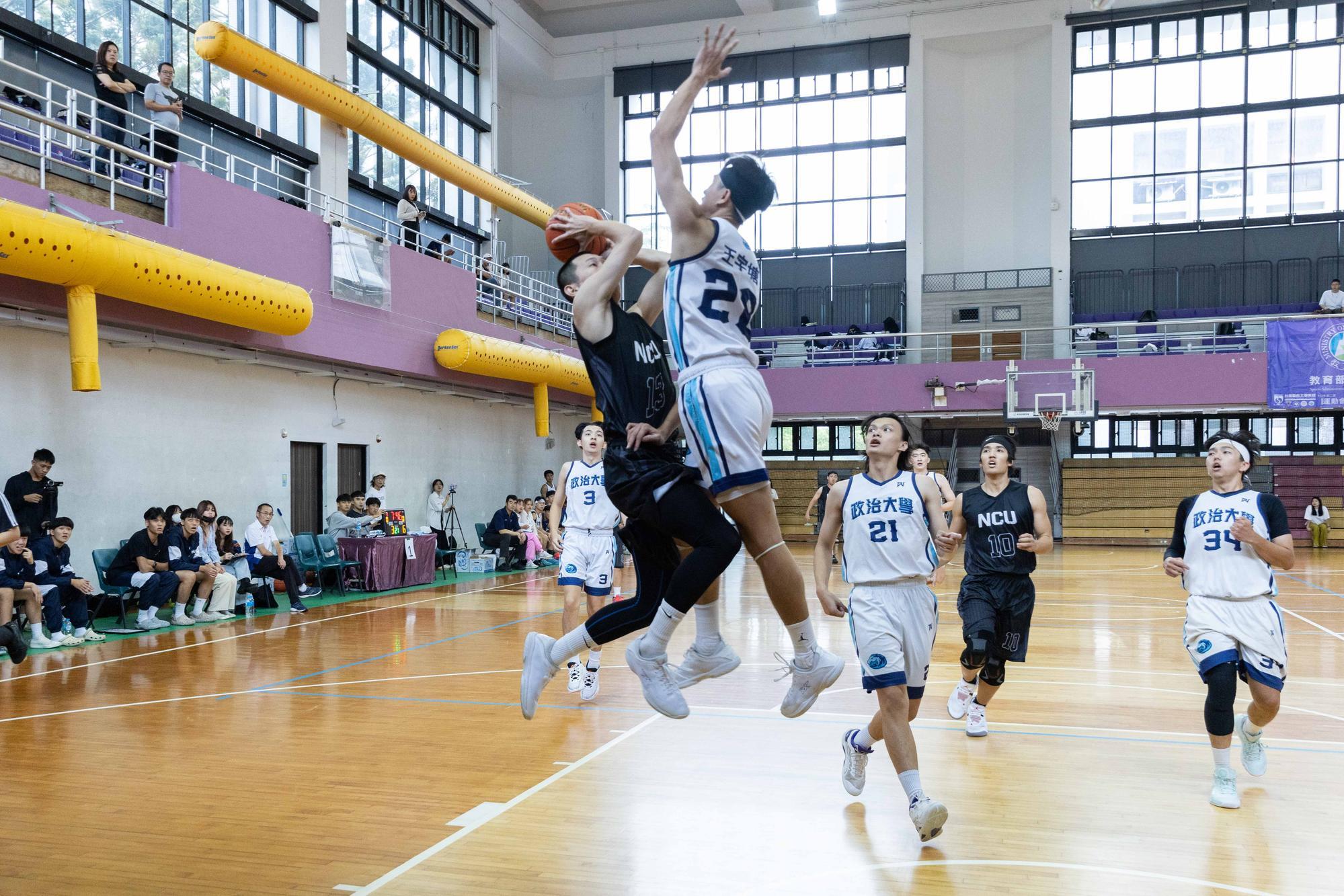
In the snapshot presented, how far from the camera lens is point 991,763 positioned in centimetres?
562

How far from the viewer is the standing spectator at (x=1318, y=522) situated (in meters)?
23.2

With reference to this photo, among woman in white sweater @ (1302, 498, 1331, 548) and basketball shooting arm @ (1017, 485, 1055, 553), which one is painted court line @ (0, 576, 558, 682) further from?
woman in white sweater @ (1302, 498, 1331, 548)

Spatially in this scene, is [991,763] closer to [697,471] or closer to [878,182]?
[697,471]

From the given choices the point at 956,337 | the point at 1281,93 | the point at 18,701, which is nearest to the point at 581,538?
the point at 18,701

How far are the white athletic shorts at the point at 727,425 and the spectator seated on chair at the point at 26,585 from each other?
8114 mm

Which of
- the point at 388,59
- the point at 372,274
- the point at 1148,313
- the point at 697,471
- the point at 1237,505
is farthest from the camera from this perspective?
the point at 1148,313

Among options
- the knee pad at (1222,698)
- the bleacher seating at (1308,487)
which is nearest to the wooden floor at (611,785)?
the knee pad at (1222,698)

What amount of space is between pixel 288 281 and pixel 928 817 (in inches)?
467

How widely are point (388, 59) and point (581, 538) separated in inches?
684

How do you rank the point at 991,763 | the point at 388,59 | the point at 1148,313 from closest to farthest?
the point at 991,763 < the point at 388,59 < the point at 1148,313

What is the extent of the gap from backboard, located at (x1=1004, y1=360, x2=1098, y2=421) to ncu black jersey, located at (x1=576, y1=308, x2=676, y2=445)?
19.0 meters

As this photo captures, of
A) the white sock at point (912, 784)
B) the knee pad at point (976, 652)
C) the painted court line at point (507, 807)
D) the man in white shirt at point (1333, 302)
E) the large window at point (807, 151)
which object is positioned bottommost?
the painted court line at point (507, 807)

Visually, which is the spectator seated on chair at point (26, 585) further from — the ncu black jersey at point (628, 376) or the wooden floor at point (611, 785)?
the ncu black jersey at point (628, 376)

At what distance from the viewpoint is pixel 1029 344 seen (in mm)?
24969
